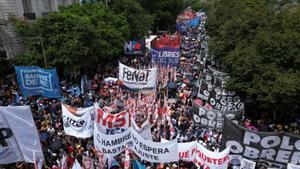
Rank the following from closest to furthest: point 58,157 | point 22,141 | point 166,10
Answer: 1. point 22,141
2. point 58,157
3. point 166,10

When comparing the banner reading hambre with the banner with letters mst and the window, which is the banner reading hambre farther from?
the window

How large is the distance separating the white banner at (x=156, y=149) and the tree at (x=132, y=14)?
21943 mm

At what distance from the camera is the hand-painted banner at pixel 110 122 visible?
1148 cm

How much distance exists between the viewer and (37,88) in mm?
15766

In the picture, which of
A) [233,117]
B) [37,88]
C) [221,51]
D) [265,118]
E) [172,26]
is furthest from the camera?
[172,26]

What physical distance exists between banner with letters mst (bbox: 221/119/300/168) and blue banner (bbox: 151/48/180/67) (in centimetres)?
1177

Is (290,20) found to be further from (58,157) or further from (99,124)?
(58,157)

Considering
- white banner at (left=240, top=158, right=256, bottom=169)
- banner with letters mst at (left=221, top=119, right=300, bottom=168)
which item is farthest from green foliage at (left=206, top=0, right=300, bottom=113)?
white banner at (left=240, top=158, right=256, bottom=169)

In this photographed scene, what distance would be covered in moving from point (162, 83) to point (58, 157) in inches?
376

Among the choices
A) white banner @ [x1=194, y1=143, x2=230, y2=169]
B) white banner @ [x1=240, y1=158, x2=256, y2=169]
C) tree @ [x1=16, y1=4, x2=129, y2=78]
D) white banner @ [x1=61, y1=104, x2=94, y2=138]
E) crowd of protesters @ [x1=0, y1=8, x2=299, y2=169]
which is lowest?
crowd of protesters @ [x1=0, y1=8, x2=299, y2=169]

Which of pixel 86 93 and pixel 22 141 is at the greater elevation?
pixel 22 141

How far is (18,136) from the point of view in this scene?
9414mm

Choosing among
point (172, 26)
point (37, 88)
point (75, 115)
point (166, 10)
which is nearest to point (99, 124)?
point (75, 115)

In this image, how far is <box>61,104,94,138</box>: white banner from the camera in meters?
11.8
